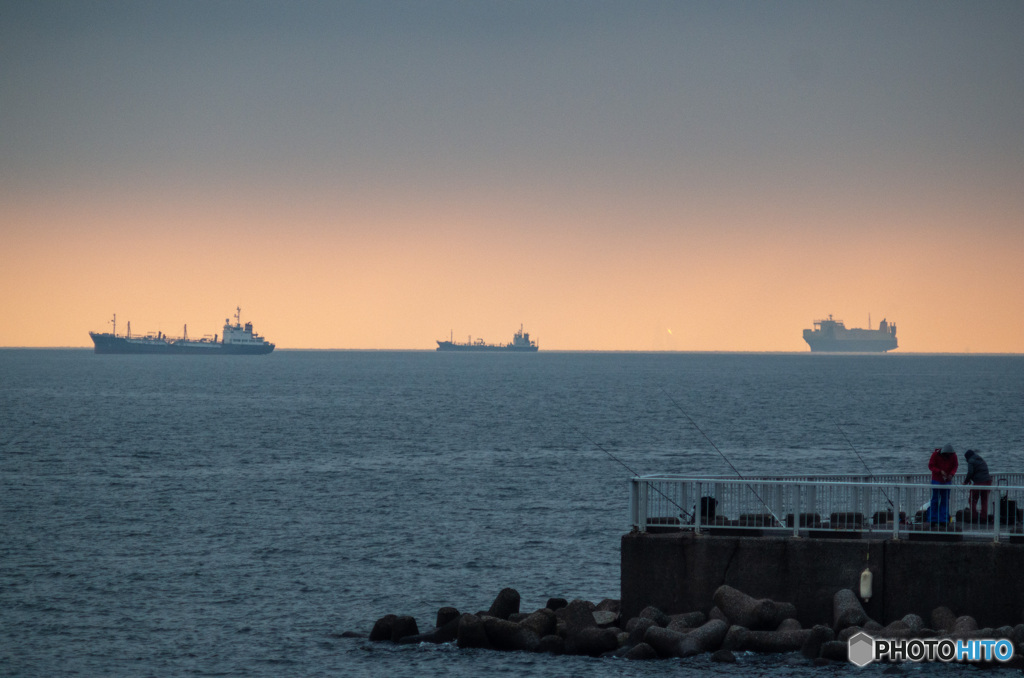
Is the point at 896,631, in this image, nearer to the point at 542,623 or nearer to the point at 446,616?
the point at 542,623

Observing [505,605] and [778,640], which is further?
[505,605]

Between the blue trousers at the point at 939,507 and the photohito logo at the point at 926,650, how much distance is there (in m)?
1.95

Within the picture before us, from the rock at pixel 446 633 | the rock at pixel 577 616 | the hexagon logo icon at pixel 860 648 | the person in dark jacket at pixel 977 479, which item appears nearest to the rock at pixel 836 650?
the hexagon logo icon at pixel 860 648

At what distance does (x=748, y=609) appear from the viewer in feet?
57.0

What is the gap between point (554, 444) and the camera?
61.8 metres

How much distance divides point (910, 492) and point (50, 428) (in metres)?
63.3

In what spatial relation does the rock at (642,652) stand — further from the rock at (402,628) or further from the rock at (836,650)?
the rock at (402,628)

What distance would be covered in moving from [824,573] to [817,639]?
3.43 feet

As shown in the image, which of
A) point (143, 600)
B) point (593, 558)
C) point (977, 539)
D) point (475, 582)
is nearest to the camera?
point (977, 539)

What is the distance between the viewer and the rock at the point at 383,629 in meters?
20.4

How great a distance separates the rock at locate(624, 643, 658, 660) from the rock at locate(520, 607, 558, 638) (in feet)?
5.96

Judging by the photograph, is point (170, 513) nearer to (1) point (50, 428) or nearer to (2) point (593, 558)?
(2) point (593, 558)

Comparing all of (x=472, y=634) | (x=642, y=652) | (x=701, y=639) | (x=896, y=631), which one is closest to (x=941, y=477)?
(x=896, y=631)

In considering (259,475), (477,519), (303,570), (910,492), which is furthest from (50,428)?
(910,492)
